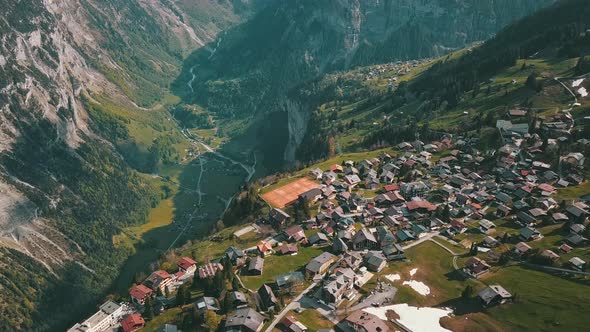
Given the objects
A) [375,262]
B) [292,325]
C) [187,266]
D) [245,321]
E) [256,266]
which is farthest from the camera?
[187,266]

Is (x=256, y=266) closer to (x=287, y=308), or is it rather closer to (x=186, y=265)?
(x=287, y=308)

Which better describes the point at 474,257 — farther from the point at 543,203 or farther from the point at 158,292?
the point at 158,292

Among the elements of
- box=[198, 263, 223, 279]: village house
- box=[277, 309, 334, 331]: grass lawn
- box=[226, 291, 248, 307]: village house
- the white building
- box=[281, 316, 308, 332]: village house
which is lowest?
the white building

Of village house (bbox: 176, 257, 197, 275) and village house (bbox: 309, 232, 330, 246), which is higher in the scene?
village house (bbox: 309, 232, 330, 246)

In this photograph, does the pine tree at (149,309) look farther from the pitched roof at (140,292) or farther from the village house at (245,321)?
the village house at (245,321)

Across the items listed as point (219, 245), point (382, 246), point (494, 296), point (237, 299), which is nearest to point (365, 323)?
point (237, 299)

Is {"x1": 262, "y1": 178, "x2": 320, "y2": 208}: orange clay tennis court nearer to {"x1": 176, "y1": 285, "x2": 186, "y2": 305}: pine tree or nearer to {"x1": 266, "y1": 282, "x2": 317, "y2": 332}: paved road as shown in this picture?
{"x1": 266, "y1": 282, "x2": 317, "y2": 332}: paved road

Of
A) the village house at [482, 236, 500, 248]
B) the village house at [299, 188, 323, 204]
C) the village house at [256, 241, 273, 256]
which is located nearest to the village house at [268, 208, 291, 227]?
the village house at [299, 188, 323, 204]
